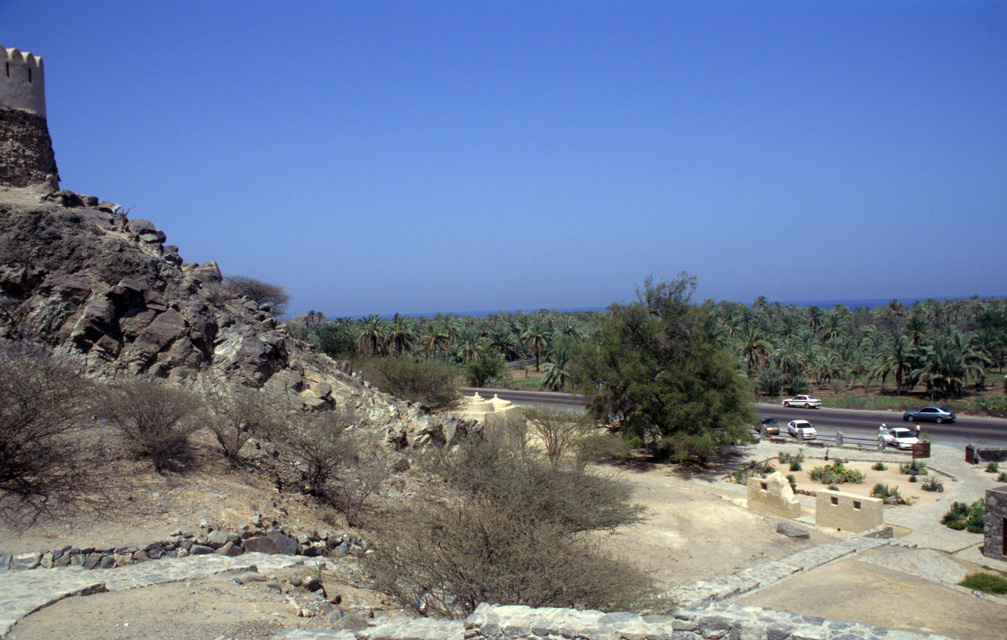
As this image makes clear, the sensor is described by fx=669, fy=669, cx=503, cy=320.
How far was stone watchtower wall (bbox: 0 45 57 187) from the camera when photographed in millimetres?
19344

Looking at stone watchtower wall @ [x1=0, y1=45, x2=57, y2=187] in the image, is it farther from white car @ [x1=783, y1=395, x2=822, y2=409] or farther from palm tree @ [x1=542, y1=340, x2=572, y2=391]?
white car @ [x1=783, y1=395, x2=822, y2=409]

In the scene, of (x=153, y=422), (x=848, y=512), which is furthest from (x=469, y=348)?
(x=153, y=422)

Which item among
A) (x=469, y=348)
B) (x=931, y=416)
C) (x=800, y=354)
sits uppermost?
(x=800, y=354)

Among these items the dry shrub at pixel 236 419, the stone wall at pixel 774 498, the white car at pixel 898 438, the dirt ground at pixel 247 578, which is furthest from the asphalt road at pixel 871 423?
the dry shrub at pixel 236 419

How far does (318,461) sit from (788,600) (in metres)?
10.3

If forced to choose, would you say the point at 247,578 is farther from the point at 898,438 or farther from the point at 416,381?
the point at 898,438

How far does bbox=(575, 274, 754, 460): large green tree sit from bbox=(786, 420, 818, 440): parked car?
17.1 ft

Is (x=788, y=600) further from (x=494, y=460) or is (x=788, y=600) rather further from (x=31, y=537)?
(x=31, y=537)

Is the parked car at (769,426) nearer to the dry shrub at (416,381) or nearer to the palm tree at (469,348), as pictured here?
the dry shrub at (416,381)

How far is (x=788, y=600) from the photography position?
13.1 meters

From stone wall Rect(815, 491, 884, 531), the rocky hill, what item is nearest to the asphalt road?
stone wall Rect(815, 491, 884, 531)

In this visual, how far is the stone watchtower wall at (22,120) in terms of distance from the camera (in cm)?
1934

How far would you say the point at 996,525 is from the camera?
56.0 ft

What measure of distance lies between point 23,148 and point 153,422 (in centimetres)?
1209
